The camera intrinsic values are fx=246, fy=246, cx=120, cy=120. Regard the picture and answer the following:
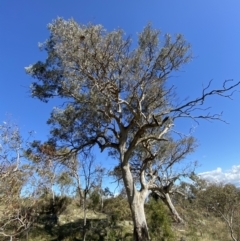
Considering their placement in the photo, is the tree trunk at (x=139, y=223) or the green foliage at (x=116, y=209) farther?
the green foliage at (x=116, y=209)

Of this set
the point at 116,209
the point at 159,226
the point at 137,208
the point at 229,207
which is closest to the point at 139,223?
the point at 137,208

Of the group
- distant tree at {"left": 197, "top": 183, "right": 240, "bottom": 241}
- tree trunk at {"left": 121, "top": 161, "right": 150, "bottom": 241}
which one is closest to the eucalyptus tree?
tree trunk at {"left": 121, "top": 161, "right": 150, "bottom": 241}

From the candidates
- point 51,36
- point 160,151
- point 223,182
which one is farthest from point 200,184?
point 51,36

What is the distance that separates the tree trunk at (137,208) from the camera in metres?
8.55

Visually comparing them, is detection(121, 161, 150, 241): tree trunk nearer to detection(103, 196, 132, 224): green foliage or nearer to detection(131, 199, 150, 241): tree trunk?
detection(131, 199, 150, 241): tree trunk

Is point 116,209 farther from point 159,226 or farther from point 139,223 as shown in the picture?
point 139,223

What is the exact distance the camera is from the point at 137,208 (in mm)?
8977

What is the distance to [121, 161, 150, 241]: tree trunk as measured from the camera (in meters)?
8.55

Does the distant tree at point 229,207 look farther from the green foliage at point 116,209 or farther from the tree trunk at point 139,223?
the green foliage at point 116,209

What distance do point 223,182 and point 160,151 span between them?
16.7 feet

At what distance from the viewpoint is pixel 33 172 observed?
952cm

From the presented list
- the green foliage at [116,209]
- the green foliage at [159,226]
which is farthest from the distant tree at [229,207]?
the green foliage at [116,209]

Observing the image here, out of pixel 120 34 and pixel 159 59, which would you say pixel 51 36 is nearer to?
pixel 120 34

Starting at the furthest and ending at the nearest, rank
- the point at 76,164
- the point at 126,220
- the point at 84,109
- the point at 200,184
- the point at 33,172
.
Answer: the point at 200,184 → the point at 126,220 → the point at 76,164 → the point at 84,109 → the point at 33,172
